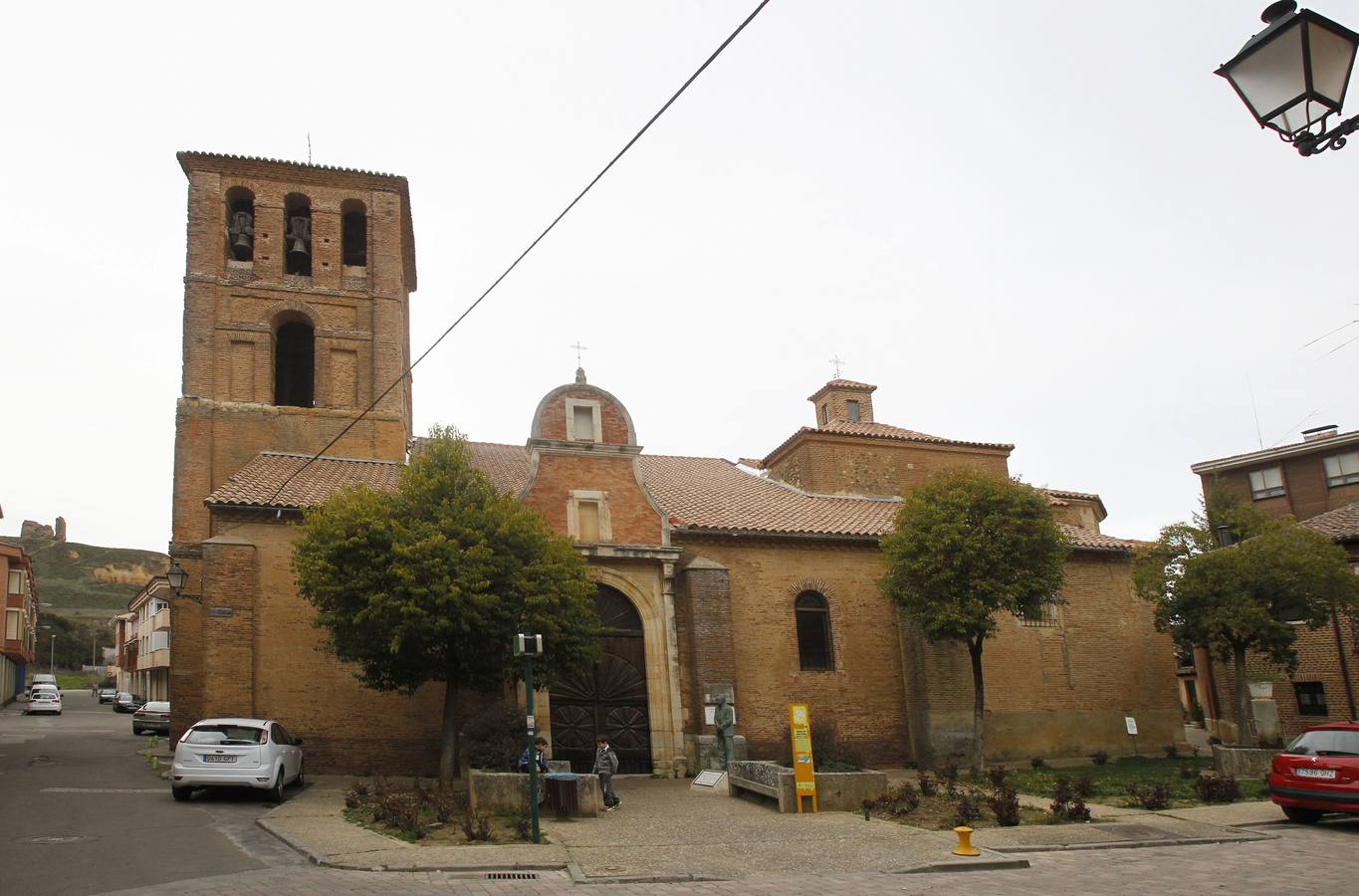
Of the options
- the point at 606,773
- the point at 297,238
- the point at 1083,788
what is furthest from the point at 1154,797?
the point at 297,238

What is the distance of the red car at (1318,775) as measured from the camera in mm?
14609

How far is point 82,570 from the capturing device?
117 m

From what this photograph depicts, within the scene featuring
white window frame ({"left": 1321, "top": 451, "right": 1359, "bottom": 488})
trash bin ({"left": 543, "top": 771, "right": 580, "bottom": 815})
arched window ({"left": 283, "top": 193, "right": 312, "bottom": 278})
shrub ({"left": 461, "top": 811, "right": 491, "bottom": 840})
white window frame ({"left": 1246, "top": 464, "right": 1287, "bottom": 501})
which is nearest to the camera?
shrub ({"left": 461, "top": 811, "right": 491, "bottom": 840})

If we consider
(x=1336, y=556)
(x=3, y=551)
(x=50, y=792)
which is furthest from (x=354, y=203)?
(x=3, y=551)

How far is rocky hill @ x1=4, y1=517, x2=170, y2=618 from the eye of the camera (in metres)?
110

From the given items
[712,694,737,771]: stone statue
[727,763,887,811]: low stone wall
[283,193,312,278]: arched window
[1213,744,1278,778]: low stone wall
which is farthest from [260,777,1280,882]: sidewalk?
[283,193,312,278]: arched window

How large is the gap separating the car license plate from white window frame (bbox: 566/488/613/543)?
1417 cm

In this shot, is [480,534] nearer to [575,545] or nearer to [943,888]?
[575,545]

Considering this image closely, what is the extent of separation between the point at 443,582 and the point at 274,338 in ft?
42.7

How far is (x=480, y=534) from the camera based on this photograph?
18969 millimetres

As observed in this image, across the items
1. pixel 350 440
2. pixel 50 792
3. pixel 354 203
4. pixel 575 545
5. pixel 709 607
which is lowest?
pixel 50 792

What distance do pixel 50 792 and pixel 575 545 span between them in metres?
10.8

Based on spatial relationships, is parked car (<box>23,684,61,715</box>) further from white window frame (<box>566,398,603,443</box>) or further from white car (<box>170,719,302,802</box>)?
white car (<box>170,719,302,802</box>)

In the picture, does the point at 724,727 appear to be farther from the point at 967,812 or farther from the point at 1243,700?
the point at 1243,700
